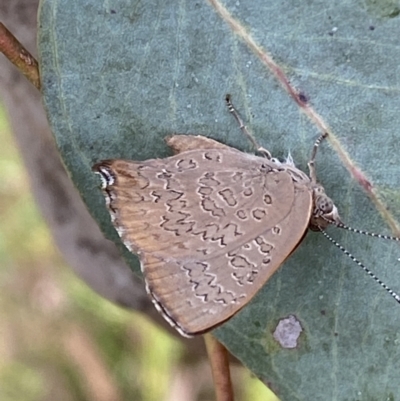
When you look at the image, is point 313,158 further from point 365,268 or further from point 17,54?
point 17,54

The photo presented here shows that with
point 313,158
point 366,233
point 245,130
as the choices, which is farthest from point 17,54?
point 366,233

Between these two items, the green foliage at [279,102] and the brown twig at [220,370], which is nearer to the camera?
the green foliage at [279,102]

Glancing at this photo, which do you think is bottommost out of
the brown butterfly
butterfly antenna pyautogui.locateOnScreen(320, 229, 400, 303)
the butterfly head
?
butterfly antenna pyautogui.locateOnScreen(320, 229, 400, 303)

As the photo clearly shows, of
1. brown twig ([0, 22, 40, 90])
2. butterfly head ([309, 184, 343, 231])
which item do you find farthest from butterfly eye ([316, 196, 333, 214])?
brown twig ([0, 22, 40, 90])

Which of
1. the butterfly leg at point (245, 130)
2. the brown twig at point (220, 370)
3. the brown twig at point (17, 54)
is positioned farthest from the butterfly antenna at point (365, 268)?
the brown twig at point (17, 54)

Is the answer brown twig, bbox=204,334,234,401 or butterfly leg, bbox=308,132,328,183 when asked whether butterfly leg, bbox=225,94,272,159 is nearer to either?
butterfly leg, bbox=308,132,328,183

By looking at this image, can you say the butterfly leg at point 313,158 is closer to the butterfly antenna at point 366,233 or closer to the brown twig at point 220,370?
the butterfly antenna at point 366,233

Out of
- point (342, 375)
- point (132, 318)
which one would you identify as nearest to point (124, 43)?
point (342, 375)

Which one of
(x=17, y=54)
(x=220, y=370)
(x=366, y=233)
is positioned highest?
(x=17, y=54)

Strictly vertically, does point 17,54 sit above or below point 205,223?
above

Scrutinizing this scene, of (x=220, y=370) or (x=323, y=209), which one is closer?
(x=323, y=209)
